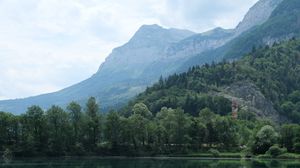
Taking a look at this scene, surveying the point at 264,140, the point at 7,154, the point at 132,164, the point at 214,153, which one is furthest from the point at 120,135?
the point at 264,140

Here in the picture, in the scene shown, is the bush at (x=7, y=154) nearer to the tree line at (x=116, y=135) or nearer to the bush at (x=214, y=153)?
the tree line at (x=116, y=135)

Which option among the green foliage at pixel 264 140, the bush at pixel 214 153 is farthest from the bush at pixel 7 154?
the green foliage at pixel 264 140

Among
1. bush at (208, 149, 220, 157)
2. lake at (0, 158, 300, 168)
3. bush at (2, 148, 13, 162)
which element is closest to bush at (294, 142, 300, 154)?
bush at (208, 149, 220, 157)

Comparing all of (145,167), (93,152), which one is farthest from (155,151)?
(145,167)

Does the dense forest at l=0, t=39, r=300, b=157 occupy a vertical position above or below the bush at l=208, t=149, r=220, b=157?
above

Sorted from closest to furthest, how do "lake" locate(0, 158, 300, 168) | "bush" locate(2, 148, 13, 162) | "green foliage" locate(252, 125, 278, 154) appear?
"lake" locate(0, 158, 300, 168) → "bush" locate(2, 148, 13, 162) → "green foliage" locate(252, 125, 278, 154)

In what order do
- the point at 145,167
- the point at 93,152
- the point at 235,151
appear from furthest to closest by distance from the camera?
the point at 235,151
the point at 93,152
the point at 145,167

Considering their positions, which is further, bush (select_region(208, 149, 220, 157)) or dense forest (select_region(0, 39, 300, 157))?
bush (select_region(208, 149, 220, 157))

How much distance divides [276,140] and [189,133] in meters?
A: 30.4

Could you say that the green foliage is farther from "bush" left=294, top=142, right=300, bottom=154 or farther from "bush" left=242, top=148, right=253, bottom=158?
"bush" left=294, top=142, right=300, bottom=154

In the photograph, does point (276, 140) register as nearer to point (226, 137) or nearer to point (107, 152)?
point (226, 137)

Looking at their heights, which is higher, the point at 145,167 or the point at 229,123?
the point at 229,123

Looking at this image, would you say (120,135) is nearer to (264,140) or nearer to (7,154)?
(7,154)

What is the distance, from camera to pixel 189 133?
565ft
